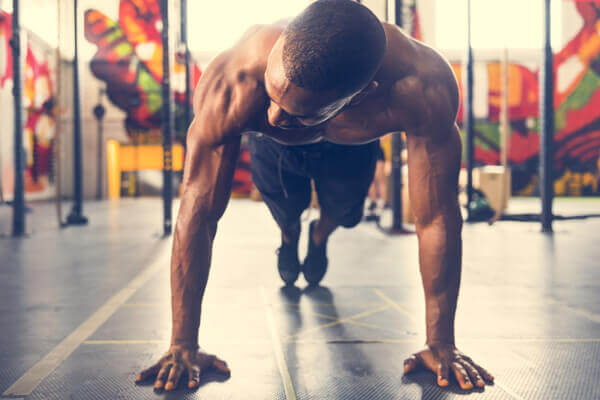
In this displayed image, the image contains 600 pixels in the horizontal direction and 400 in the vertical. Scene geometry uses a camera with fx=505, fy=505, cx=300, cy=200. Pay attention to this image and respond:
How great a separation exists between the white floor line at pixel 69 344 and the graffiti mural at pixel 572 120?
11.4 meters

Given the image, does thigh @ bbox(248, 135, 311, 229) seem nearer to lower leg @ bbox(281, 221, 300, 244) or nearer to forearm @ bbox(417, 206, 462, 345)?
lower leg @ bbox(281, 221, 300, 244)

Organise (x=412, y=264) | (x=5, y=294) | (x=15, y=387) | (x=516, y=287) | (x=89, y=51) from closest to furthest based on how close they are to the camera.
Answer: (x=15, y=387)
(x=5, y=294)
(x=516, y=287)
(x=412, y=264)
(x=89, y=51)

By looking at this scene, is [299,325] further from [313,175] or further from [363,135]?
[363,135]

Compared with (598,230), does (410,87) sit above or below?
above

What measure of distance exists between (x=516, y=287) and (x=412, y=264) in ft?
2.51

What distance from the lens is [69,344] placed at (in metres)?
1.54

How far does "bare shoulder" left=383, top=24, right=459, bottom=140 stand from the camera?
1.24 meters

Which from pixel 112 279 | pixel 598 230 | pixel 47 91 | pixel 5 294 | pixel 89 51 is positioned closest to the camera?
pixel 5 294

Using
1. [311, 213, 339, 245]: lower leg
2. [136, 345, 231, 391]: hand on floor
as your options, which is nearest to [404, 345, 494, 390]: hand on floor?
[136, 345, 231, 391]: hand on floor

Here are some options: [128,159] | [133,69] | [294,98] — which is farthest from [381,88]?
[128,159]

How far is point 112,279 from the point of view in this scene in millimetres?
2602

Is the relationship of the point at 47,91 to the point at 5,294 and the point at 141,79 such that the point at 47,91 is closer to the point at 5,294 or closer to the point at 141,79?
the point at 141,79

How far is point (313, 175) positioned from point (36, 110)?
10533mm

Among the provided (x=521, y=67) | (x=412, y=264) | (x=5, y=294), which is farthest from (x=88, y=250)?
(x=521, y=67)
